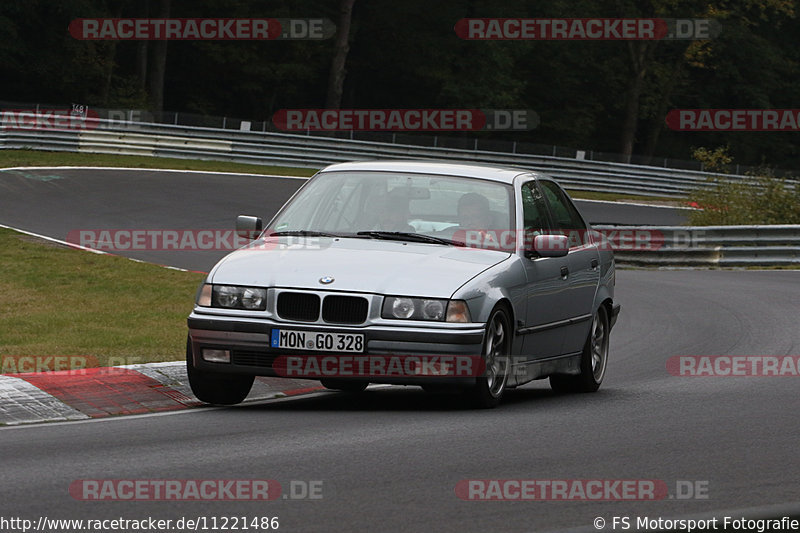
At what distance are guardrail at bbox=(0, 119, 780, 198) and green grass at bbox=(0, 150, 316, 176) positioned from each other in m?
0.36

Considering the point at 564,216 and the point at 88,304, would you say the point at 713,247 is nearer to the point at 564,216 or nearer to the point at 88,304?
the point at 88,304

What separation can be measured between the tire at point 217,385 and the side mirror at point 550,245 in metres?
2.09

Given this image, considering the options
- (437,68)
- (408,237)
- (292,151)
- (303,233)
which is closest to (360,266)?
(408,237)

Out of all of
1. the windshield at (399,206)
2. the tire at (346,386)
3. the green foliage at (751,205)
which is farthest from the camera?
the green foliage at (751,205)

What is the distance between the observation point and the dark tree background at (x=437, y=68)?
55.4 meters

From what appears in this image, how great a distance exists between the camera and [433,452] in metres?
7.41

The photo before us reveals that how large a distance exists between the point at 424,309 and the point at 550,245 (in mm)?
1373

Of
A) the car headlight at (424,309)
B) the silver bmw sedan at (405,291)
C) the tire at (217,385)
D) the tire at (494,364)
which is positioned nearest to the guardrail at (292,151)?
the silver bmw sedan at (405,291)

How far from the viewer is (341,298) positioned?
342 inches

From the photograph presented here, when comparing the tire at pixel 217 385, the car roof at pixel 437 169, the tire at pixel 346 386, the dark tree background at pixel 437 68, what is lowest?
the tire at pixel 346 386

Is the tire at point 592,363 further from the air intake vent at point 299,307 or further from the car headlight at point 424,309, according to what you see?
the air intake vent at point 299,307

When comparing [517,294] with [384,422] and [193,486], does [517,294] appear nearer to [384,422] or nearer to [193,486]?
[384,422]

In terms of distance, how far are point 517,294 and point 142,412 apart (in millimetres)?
2496

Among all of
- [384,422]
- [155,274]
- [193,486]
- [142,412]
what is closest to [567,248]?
[384,422]
